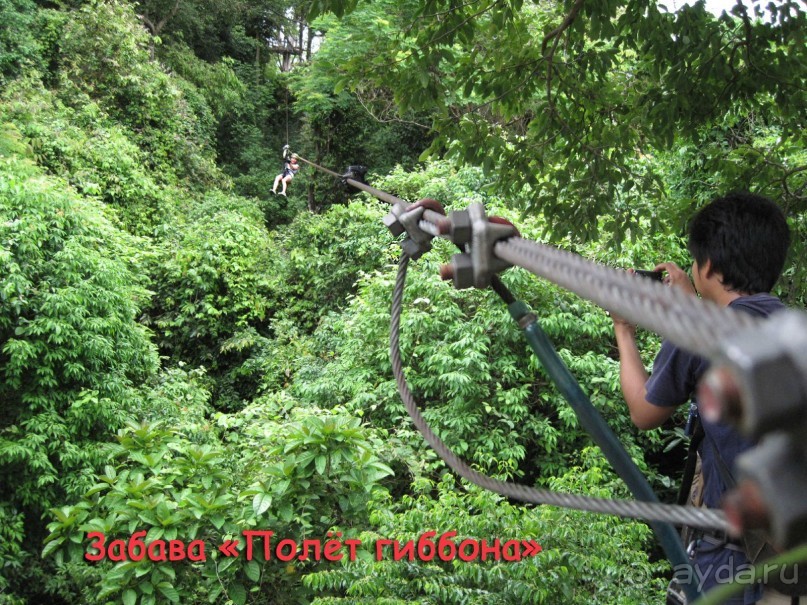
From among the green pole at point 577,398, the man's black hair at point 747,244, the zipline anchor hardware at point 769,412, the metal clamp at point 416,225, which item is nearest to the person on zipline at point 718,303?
the man's black hair at point 747,244

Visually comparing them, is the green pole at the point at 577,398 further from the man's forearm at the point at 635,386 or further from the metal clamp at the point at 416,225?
the man's forearm at the point at 635,386

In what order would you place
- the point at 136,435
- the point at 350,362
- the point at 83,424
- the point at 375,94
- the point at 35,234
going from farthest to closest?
1. the point at 375,94
2. the point at 350,362
3. the point at 35,234
4. the point at 83,424
5. the point at 136,435

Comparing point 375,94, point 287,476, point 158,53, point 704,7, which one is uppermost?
point 158,53

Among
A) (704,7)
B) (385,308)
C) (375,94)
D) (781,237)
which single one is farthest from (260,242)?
(781,237)

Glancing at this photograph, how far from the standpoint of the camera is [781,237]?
140 cm

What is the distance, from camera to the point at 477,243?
89cm

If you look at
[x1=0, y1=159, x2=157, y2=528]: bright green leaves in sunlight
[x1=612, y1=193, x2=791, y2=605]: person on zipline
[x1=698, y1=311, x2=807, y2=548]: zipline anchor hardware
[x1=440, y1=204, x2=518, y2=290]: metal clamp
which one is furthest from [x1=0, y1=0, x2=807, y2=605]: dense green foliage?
[x1=698, y1=311, x2=807, y2=548]: zipline anchor hardware

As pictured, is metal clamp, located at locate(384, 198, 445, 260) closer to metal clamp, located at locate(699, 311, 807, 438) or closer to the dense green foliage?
metal clamp, located at locate(699, 311, 807, 438)

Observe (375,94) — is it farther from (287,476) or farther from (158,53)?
(287,476)

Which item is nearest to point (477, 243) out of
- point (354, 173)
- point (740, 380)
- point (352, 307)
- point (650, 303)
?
point (650, 303)

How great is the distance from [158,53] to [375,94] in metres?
5.12

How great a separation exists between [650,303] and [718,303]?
99cm

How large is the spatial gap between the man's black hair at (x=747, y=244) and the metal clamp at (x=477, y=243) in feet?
2.23

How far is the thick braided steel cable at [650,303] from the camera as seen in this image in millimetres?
405
